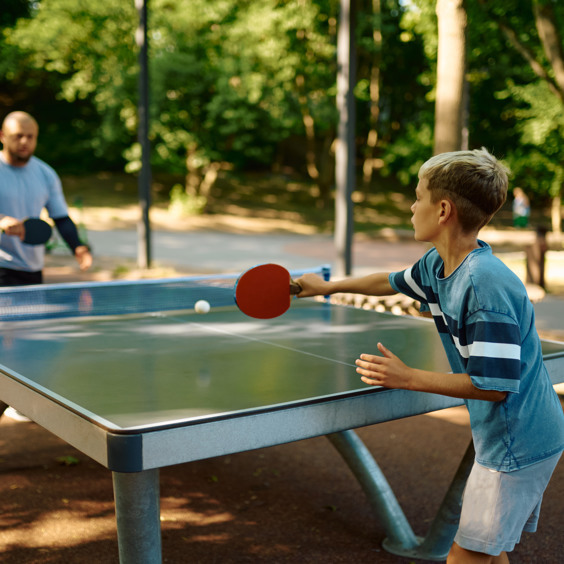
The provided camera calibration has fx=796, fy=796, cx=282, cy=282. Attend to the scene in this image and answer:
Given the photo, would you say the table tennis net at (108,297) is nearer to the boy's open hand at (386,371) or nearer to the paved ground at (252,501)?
the paved ground at (252,501)

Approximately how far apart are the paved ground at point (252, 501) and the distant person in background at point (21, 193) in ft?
3.68

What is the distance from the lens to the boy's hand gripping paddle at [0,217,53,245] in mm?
4918

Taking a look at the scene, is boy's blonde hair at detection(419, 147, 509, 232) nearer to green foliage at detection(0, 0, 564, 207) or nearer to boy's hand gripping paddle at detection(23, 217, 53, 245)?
boy's hand gripping paddle at detection(23, 217, 53, 245)

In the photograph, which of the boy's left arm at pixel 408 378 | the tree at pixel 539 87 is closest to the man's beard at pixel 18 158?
the boy's left arm at pixel 408 378

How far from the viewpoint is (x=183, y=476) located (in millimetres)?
4738

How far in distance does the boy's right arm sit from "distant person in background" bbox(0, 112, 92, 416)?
248 cm

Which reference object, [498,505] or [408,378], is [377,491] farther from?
[408,378]

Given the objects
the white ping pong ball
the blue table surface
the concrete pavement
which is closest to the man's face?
the blue table surface

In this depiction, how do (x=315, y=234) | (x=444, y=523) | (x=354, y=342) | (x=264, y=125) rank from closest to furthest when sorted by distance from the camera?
(x=444, y=523), (x=354, y=342), (x=315, y=234), (x=264, y=125)

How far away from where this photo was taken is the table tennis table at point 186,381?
7.44 ft

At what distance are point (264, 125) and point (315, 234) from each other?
195 inches

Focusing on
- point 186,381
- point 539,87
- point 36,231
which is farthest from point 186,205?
point 186,381

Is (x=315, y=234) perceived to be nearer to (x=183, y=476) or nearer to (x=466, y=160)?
(x=183, y=476)

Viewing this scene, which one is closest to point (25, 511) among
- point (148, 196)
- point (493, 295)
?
point (493, 295)
